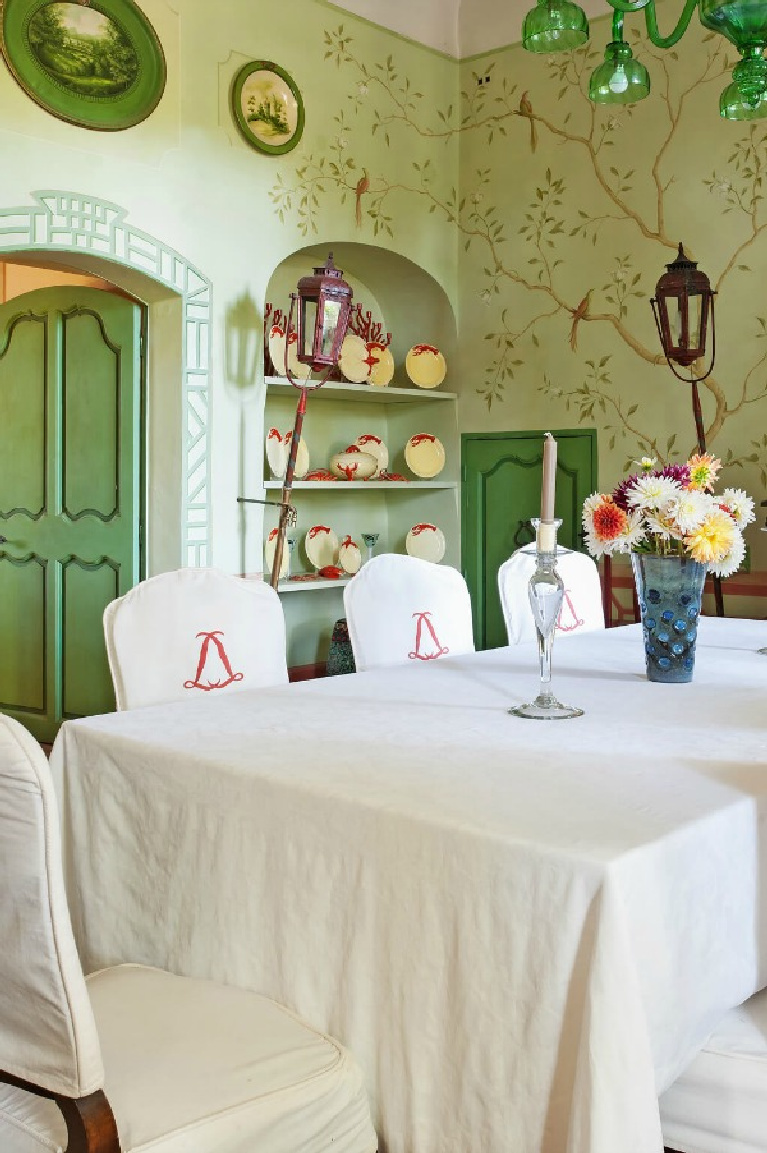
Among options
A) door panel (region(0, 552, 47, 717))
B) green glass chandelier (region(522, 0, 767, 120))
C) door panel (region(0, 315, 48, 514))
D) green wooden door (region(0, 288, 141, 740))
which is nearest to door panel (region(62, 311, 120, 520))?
green wooden door (region(0, 288, 141, 740))

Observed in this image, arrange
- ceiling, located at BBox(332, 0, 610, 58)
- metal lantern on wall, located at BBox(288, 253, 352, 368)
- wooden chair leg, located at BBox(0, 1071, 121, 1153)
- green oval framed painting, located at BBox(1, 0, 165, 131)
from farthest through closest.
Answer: ceiling, located at BBox(332, 0, 610, 58), metal lantern on wall, located at BBox(288, 253, 352, 368), green oval framed painting, located at BBox(1, 0, 165, 131), wooden chair leg, located at BBox(0, 1071, 121, 1153)

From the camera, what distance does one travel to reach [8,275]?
5656 millimetres

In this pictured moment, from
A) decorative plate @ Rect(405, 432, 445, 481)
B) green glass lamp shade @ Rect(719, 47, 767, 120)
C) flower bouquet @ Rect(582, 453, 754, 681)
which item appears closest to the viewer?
flower bouquet @ Rect(582, 453, 754, 681)

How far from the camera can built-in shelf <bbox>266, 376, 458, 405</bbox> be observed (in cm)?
493

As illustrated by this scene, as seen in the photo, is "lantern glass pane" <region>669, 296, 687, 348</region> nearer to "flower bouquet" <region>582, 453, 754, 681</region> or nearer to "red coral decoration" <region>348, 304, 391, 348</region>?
"red coral decoration" <region>348, 304, 391, 348</region>

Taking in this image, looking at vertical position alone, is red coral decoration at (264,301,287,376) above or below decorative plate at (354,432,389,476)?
above

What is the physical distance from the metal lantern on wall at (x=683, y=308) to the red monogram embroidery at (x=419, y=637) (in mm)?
1998

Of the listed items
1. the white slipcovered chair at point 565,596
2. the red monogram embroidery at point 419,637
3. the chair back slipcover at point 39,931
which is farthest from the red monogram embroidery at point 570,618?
the chair back slipcover at point 39,931

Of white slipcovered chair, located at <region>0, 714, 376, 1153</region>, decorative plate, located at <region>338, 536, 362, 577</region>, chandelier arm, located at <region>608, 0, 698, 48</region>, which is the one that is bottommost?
white slipcovered chair, located at <region>0, 714, 376, 1153</region>

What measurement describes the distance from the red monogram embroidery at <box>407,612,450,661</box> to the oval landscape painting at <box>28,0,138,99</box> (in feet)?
8.09

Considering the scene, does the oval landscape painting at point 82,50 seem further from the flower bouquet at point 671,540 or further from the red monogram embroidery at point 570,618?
the flower bouquet at point 671,540

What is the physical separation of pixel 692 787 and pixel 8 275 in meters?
5.17

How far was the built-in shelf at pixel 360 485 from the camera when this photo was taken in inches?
192

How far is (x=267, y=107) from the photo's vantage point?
4.69 m
